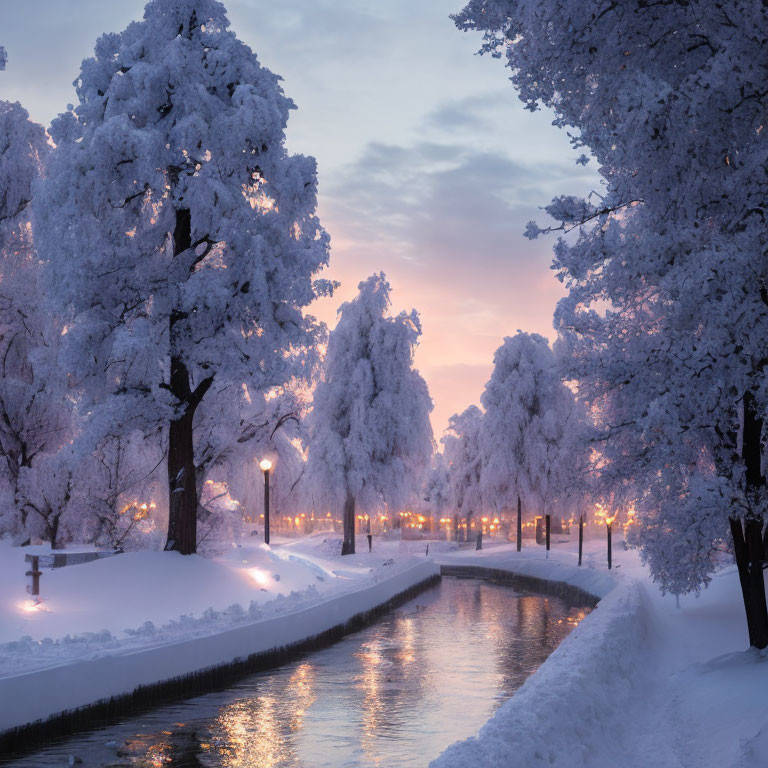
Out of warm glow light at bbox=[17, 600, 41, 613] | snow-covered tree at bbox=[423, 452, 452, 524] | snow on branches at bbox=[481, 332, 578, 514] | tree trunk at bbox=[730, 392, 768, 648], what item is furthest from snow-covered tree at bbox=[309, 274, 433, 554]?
snow-covered tree at bbox=[423, 452, 452, 524]

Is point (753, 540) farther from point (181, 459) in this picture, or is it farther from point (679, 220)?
point (181, 459)

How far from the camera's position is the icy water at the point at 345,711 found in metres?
10.6

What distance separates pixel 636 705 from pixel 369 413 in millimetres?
28966

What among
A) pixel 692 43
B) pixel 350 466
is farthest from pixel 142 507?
pixel 692 43

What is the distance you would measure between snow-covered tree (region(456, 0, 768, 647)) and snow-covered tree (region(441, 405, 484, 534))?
137ft

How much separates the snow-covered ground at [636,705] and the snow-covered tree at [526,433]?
3117 cm

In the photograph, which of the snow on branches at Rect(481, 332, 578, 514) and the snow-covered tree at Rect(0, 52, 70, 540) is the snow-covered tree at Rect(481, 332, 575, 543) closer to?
the snow on branches at Rect(481, 332, 578, 514)

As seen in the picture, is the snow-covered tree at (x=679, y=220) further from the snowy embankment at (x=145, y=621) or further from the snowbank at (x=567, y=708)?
the snowy embankment at (x=145, y=621)

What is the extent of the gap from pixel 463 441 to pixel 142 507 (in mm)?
35016

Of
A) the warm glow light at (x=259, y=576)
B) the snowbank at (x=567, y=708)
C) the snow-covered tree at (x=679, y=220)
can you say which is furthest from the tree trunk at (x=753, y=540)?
the warm glow light at (x=259, y=576)

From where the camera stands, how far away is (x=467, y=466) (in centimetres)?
5831

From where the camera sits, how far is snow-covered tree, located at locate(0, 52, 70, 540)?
87.9 feet

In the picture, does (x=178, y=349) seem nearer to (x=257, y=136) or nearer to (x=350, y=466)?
(x=257, y=136)

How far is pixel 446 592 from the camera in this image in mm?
34562
